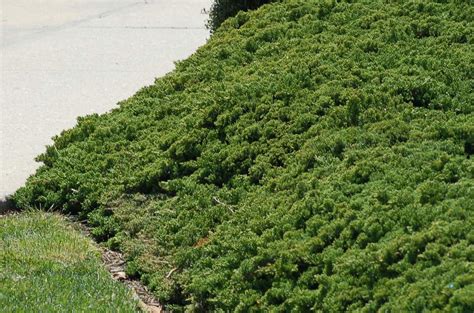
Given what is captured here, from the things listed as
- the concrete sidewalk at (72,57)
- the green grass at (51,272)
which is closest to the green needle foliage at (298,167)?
the green grass at (51,272)

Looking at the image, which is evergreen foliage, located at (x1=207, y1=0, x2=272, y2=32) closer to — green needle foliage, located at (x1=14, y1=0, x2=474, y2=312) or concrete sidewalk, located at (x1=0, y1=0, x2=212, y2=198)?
green needle foliage, located at (x1=14, y1=0, x2=474, y2=312)

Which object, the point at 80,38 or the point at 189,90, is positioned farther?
the point at 80,38

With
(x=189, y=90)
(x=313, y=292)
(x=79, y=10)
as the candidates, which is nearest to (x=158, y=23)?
(x=79, y=10)

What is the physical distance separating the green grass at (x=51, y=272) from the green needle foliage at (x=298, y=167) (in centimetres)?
26

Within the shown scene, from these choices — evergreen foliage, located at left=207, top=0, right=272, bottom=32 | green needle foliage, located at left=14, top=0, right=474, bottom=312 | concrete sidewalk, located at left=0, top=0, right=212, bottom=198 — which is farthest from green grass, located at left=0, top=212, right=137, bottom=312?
evergreen foliage, located at left=207, top=0, right=272, bottom=32

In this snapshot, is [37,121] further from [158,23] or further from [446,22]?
[158,23]

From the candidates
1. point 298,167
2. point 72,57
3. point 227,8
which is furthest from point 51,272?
point 72,57

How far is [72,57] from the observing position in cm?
1210

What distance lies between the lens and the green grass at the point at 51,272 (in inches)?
214

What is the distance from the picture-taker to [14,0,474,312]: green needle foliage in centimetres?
466

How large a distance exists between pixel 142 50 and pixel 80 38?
3.58 ft

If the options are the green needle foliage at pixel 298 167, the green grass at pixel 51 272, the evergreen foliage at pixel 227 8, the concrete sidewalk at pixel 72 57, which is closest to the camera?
the green needle foliage at pixel 298 167

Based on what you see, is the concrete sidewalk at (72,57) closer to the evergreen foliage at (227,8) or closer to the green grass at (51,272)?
the green grass at (51,272)

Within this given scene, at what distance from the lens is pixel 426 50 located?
265 inches
